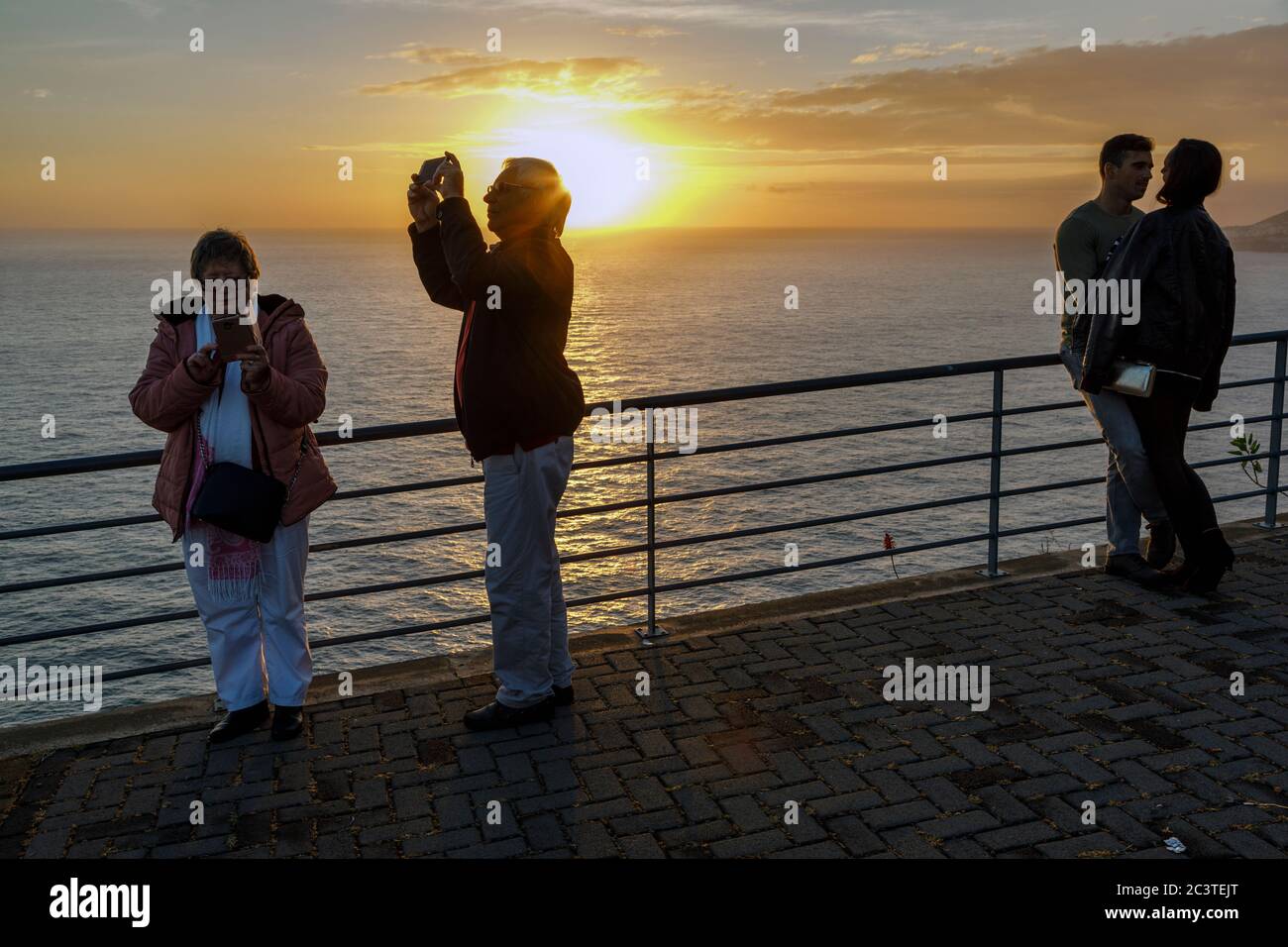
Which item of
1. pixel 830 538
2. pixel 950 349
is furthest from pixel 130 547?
pixel 950 349

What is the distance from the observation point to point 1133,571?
680 cm

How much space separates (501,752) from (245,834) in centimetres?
105

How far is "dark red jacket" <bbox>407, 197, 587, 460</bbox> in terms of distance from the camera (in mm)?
4664

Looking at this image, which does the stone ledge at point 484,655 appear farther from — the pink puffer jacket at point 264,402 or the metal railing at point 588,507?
the pink puffer jacket at point 264,402


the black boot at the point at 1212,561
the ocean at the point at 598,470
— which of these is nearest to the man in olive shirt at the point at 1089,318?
the black boot at the point at 1212,561

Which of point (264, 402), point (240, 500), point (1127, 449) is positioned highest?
point (264, 402)

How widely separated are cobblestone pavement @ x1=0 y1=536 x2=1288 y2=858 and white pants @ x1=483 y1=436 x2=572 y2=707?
249mm

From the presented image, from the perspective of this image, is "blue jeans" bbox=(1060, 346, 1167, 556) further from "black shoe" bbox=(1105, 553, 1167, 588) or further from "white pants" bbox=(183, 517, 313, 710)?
"white pants" bbox=(183, 517, 313, 710)

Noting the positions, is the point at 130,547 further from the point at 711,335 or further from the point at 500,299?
the point at 711,335

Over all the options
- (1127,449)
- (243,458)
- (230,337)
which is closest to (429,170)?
(230,337)

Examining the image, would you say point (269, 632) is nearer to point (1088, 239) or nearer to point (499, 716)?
point (499, 716)

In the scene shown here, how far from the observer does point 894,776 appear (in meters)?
4.55

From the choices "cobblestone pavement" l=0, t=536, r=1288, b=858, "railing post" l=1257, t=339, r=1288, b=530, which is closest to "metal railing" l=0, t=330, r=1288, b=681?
"railing post" l=1257, t=339, r=1288, b=530

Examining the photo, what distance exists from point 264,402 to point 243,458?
0.84ft
